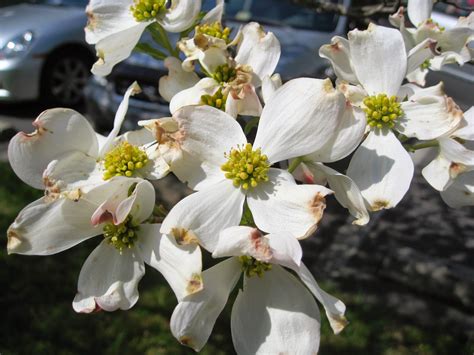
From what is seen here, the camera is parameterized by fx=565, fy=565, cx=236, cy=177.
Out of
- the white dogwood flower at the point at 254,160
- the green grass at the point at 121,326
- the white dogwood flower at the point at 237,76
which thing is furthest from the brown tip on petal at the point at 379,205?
the green grass at the point at 121,326

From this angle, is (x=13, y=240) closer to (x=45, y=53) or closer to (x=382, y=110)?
(x=382, y=110)

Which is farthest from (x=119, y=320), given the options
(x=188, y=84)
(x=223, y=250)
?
(x=223, y=250)

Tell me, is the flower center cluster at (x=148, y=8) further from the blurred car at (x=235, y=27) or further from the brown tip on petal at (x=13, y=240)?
the blurred car at (x=235, y=27)

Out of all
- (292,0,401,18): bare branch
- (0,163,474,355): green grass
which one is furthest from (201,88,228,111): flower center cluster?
(0,163,474,355): green grass

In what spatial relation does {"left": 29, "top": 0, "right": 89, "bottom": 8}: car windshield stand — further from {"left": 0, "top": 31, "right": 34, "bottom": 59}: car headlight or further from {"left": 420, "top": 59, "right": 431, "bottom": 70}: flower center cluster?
{"left": 420, "top": 59, "right": 431, "bottom": 70}: flower center cluster

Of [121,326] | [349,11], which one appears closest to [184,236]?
[349,11]

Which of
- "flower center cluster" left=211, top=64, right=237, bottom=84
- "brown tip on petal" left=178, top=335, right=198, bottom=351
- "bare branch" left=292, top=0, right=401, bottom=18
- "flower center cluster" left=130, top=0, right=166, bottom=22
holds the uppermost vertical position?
"flower center cluster" left=130, top=0, right=166, bottom=22
